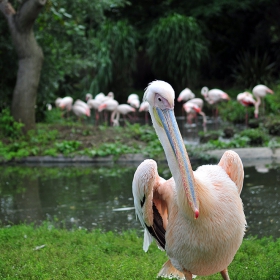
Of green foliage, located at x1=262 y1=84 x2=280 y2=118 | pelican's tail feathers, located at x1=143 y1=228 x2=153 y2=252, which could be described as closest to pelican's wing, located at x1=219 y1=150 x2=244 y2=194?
pelican's tail feathers, located at x1=143 y1=228 x2=153 y2=252

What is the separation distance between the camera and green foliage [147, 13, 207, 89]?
71.5 ft

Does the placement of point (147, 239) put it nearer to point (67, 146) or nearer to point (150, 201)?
point (150, 201)

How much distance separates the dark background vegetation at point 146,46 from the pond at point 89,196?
3395 millimetres

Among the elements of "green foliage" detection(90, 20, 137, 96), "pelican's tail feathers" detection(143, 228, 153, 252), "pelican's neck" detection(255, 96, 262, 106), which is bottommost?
"pelican's tail feathers" detection(143, 228, 153, 252)

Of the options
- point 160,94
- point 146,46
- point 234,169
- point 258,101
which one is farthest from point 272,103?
point 160,94

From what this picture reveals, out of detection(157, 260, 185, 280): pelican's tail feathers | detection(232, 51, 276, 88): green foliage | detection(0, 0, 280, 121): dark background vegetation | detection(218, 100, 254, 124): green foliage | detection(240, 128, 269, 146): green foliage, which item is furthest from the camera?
detection(232, 51, 276, 88): green foliage

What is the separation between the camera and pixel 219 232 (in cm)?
361

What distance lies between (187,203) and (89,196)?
485 cm

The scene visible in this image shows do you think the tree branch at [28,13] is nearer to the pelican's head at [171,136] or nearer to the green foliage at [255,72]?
the pelican's head at [171,136]

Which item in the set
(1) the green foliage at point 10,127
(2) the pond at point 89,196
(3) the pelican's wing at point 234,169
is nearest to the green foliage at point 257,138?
(2) the pond at point 89,196

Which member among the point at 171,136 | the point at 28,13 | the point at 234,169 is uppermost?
the point at 28,13

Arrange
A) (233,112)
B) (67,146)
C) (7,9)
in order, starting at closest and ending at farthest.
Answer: (7,9) → (67,146) → (233,112)

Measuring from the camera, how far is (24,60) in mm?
11633

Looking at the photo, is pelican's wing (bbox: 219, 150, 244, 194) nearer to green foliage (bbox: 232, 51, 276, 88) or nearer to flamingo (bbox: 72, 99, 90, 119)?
flamingo (bbox: 72, 99, 90, 119)
